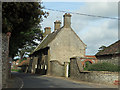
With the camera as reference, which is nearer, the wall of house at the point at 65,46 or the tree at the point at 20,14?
the tree at the point at 20,14

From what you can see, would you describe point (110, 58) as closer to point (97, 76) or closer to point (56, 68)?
point (97, 76)

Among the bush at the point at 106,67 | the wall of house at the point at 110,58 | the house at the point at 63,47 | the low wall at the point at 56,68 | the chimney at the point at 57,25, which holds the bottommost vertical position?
the low wall at the point at 56,68

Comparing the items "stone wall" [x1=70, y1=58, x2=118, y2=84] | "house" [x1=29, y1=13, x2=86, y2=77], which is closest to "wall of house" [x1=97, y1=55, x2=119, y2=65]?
"stone wall" [x1=70, y1=58, x2=118, y2=84]

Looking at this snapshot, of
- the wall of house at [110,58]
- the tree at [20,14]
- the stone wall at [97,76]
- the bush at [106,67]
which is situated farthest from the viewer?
the wall of house at [110,58]

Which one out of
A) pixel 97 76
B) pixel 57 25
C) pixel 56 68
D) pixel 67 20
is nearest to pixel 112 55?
pixel 97 76

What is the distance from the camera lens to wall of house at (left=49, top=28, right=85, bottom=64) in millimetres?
39094

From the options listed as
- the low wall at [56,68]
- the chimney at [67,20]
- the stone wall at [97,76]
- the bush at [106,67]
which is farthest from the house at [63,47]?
the bush at [106,67]

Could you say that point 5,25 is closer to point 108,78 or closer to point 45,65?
point 108,78

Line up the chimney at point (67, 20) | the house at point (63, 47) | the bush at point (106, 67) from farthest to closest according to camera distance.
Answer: the chimney at point (67, 20), the house at point (63, 47), the bush at point (106, 67)

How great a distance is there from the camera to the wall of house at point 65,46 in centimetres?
3909

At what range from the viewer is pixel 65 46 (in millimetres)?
40062

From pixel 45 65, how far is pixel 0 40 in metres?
25.4

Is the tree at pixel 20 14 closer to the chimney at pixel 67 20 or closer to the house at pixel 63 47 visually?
the house at pixel 63 47

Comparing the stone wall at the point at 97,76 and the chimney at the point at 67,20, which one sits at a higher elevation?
the chimney at the point at 67,20
